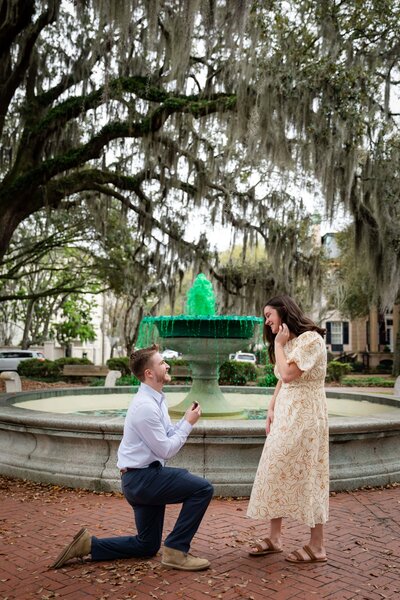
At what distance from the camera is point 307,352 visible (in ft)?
13.1

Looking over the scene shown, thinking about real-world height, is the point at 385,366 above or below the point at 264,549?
above

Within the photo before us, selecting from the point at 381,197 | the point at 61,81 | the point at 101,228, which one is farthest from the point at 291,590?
the point at 101,228

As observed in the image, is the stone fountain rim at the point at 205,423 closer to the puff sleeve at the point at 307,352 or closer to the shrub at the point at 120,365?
the puff sleeve at the point at 307,352

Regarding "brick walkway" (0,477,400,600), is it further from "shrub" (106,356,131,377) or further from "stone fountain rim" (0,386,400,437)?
"shrub" (106,356,131,377)

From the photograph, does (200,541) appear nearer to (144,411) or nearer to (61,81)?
(144,411)

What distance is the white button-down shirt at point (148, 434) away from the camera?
364 cm

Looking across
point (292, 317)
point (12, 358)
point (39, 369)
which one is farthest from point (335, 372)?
point (292, 317)

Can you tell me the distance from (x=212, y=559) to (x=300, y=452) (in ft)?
3.13

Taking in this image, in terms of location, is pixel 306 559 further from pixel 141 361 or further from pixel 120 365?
pixel 120 365

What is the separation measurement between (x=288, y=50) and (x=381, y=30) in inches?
83.7

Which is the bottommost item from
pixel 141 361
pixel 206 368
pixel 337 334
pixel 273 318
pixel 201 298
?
pixel 206 368

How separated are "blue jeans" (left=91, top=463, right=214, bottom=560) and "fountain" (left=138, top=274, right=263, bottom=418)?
14.5 feet

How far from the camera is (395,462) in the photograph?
648cm

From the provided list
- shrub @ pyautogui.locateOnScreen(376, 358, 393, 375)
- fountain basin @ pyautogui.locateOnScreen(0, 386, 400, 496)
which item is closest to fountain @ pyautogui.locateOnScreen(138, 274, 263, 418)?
fountain basin @ pyautogui.locateOnScreen(0, 386, 400, 496)
